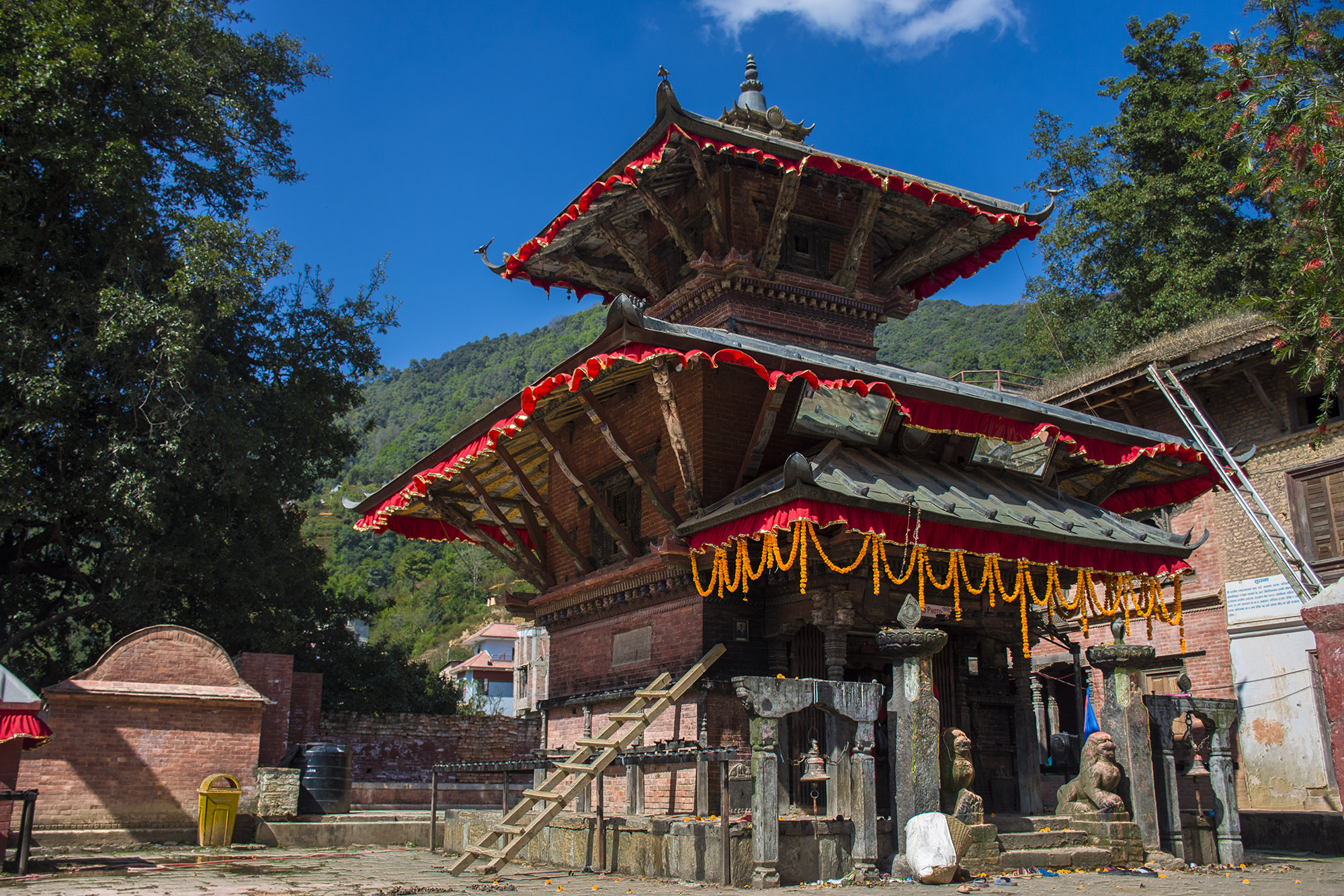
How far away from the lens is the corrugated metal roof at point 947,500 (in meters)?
11.2

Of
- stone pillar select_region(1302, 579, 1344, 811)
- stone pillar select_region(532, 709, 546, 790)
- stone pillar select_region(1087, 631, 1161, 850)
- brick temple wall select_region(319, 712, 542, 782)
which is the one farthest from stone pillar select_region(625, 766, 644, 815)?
stone pillar select_region(1302, 579, 1344, 811)

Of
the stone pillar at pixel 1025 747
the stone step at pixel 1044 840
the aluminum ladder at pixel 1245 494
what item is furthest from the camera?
the aluminum ladder at pixel 1245 494

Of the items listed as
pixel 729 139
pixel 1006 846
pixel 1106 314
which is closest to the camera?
pixel 1006 846

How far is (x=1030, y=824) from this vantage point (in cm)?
1184

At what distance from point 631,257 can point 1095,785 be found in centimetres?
1089

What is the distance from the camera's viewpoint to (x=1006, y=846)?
10.9m

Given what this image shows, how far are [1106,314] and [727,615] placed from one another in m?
23.7

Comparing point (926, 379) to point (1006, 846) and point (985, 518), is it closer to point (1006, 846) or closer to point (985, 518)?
point (985, 518)

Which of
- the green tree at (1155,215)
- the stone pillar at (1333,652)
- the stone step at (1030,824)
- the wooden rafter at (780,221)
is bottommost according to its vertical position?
the stone step at (1030,824)

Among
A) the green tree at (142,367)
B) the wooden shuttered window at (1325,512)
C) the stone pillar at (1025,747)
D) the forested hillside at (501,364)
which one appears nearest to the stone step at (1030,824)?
the stone pillar at (1025,747)

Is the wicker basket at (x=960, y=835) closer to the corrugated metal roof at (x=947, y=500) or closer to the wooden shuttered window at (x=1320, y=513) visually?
the corrugated metal roof at (x=947, y=500)

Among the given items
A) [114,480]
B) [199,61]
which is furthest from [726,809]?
[199,61]

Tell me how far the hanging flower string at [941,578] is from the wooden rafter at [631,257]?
641 centimetres

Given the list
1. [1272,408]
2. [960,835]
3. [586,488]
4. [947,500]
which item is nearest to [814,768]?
[960,835]
